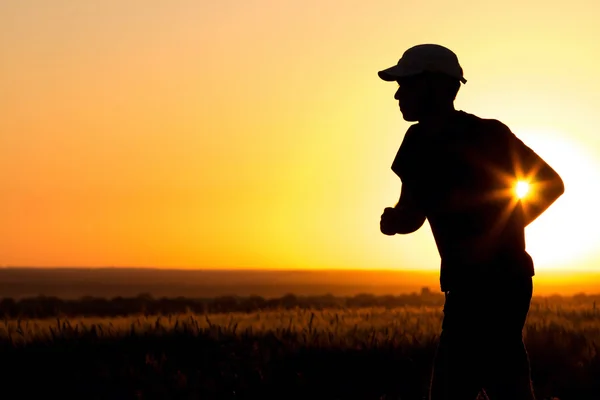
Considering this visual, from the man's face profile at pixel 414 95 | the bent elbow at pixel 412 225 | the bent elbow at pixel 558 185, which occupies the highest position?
the man's face profile at pixel 414 95

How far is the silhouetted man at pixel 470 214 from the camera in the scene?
5672mm

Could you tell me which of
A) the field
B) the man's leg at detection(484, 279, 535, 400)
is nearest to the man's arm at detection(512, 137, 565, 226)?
the man's leg at detection(484, 279, 535, 400)

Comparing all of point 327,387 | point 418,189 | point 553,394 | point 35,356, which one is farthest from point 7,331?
point 418,189

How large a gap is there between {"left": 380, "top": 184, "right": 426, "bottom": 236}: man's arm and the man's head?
18.7 inches

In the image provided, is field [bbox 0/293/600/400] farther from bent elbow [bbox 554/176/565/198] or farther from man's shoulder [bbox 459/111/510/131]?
man's shoulder [bbox 459/111/510/131]

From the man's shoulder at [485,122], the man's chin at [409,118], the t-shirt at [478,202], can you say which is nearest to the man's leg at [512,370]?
the t-shirt at [478,202]

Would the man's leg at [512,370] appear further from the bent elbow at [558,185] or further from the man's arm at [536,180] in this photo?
the bent elbow at [558,185]

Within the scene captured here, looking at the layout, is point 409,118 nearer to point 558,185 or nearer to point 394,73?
point 394,73

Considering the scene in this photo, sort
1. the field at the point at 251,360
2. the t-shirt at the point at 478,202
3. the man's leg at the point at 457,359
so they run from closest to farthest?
the t-shirt at the point at 478,202 < the man's leg at the point at 457,359 < the field at the point at 251,360

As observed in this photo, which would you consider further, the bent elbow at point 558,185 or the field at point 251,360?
the field at point 251,360

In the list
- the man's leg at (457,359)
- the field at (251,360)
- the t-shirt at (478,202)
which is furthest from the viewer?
the field at (251,360)

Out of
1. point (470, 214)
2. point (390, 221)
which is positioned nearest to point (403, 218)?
point (390, 221)

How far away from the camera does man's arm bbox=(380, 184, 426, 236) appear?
571 centimetres

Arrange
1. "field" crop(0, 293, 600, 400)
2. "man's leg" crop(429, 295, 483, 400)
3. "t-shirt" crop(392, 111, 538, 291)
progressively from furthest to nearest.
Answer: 1. "field" crop(0, 293, 600, 400)
2. "man's leg" crop(429, 295, 483, 400)
3. "t-shirt" crop(392, 111, 538, 291)
